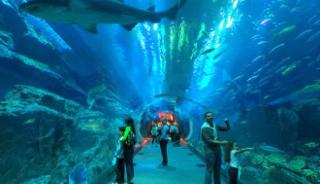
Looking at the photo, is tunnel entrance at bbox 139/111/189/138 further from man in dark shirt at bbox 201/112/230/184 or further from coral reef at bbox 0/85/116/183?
man in dark shirt at bbox 201/112/230/184

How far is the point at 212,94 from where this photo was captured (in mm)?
29781

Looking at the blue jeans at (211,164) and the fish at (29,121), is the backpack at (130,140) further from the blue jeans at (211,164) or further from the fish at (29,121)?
the fish at (29,121)

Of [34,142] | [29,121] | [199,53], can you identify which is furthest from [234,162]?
[34,142]

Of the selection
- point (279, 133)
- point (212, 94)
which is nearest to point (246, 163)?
point (279, 133)

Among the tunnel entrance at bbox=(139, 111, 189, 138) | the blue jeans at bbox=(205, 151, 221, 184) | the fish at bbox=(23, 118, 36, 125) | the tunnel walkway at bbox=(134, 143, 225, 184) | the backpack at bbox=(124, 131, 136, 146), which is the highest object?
the tunnel entrance at bbox=(139, 111, 189, 138)

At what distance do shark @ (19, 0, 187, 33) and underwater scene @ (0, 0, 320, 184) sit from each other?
0.02m

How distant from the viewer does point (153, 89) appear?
79.1ft

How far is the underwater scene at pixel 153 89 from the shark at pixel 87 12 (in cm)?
2

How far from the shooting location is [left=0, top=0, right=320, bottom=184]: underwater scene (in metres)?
5.83

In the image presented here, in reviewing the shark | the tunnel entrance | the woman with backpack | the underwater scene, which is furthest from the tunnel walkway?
the tunnel entrance

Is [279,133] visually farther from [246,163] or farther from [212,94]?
[212,94]

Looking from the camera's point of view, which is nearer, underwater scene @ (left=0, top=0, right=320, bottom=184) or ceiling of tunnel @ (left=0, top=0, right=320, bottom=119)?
underwater scene @ (left=0, top=0, right=320, bottom=184)

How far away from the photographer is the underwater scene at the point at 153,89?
5832mm

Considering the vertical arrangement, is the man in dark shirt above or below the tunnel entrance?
below
